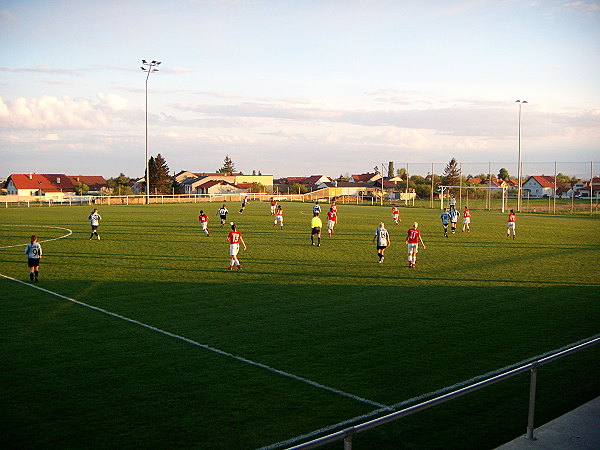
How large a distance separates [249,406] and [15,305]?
970 centimetres

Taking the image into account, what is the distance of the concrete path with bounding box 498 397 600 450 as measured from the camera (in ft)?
21.4

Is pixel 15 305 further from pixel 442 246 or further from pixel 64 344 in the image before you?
pixel 442 246

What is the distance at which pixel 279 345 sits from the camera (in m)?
11.4

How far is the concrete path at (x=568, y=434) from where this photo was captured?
6.51 m


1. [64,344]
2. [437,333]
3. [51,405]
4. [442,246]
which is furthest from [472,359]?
[442,246]

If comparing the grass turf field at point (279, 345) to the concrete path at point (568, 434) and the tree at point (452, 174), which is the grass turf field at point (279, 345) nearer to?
the concrete path at point (568, 434)

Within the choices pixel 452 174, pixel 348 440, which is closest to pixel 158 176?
pixel 452 174

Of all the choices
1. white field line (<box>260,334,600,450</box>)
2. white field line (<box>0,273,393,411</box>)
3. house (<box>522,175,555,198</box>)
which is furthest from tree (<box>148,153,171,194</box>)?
white field line (<box>260,334,600,450</box>)

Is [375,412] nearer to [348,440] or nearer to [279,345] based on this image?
[348,440]

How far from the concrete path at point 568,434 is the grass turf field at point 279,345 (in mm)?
534

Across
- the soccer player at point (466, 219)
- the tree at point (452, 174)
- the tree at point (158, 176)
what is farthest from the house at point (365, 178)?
the soccer player at point (466, 219)

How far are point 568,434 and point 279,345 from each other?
5891 millimetres

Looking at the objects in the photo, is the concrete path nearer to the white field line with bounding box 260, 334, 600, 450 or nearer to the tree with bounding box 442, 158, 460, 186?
the white field line with bounding box 260, 334, 600, 450

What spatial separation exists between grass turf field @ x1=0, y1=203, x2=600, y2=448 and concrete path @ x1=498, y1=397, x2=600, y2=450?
53cm
